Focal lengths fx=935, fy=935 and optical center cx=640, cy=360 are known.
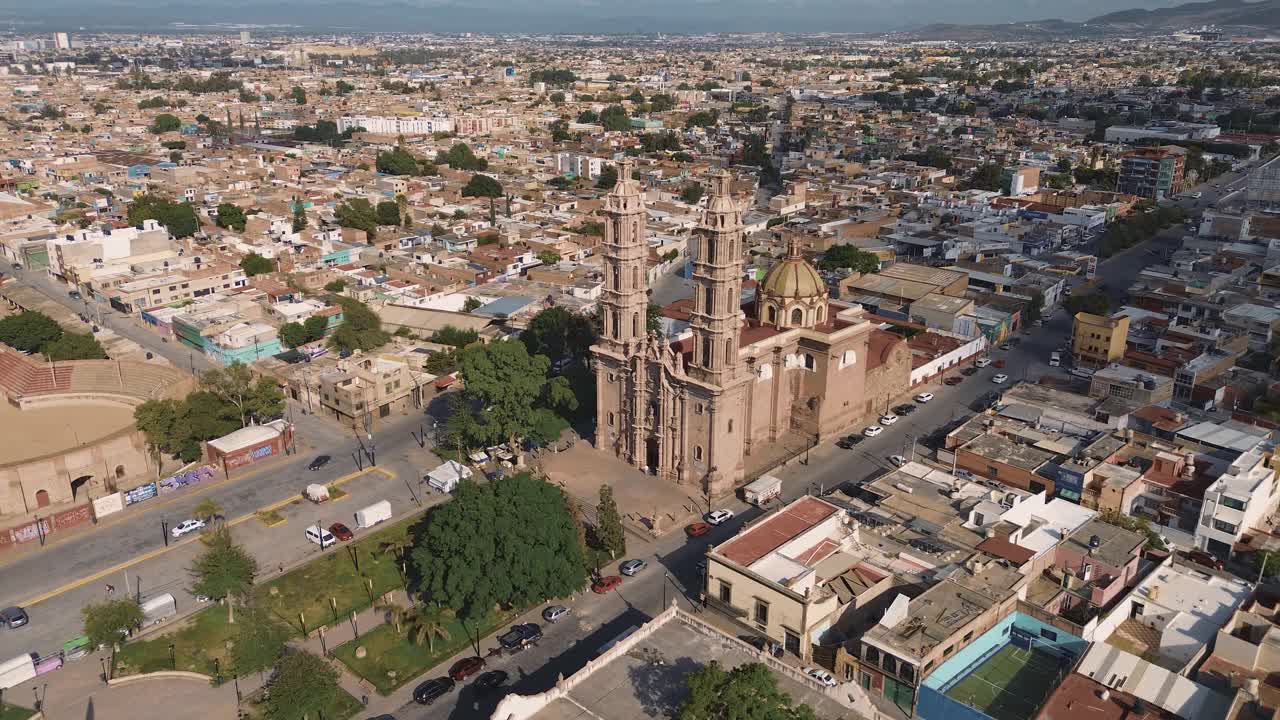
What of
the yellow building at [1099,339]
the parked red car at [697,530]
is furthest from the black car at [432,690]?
the yellow building at [1099,339]

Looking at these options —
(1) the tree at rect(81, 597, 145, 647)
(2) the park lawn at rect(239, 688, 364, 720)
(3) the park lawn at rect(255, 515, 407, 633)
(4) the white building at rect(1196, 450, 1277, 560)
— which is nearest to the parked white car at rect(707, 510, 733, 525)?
(3) the park lawn at rect(255, 515, 407, 633)

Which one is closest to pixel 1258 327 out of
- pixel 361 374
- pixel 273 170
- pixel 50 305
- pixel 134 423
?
pixel 361 374

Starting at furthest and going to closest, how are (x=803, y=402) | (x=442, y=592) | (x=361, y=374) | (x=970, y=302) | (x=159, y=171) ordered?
(x=159, y=171) < (x=970, y=302) < (x=361, y=374) < (x=803, y=402) < (x=442, y=592)

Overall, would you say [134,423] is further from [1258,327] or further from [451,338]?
[1258,327]

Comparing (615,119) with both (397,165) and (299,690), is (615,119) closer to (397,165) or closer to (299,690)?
(397,165)

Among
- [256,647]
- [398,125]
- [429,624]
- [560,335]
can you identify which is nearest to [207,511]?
[256,647]
